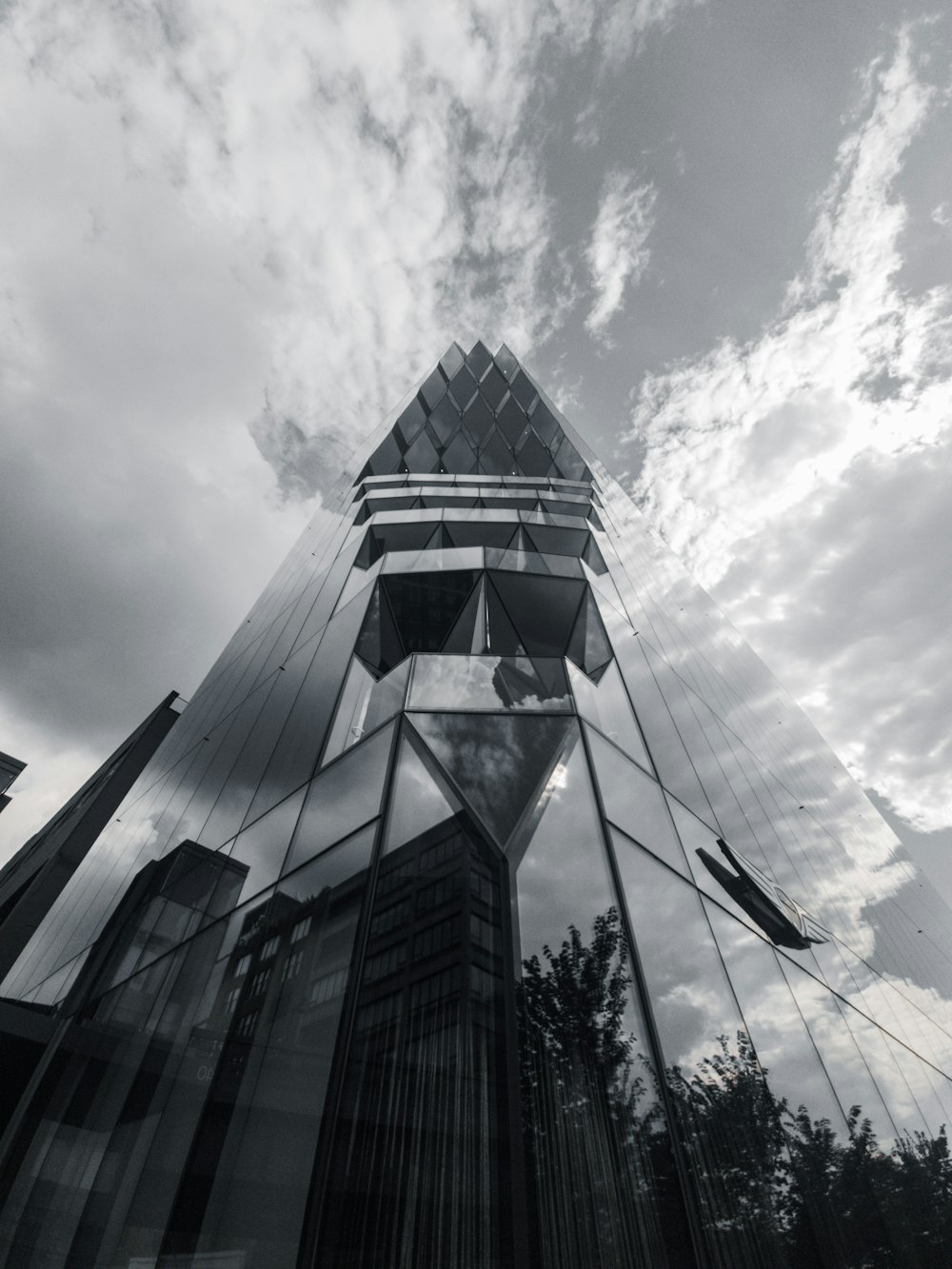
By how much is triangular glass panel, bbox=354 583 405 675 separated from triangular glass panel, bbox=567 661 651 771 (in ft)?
10.3

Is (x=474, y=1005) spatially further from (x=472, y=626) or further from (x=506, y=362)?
(x=506, y=362)

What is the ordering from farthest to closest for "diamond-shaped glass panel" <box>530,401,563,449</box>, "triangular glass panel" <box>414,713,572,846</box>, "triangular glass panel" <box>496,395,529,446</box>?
"diamond-shaped glass panel" <box>530,401,563,449</box> < "triangular glass panel" <box>496,395,529,446</box> < "triangular glass panel" <box>414,713,572,846</box>

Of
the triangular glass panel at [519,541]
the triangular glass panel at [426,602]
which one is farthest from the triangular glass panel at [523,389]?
the triangular glass panel at [426,602]

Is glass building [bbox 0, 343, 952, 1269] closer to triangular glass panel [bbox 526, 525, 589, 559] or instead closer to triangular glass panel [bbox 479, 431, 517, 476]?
triangular glass panel [bbox 526, 525, 589, 559]

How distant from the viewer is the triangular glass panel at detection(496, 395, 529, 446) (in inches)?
1050

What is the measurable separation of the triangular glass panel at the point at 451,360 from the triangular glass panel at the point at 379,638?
67.6ft

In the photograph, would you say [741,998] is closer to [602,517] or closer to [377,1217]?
[377,1217]

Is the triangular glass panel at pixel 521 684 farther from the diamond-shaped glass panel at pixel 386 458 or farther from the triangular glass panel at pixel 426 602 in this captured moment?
the diamond-shaped glass panel at pixel 386 458

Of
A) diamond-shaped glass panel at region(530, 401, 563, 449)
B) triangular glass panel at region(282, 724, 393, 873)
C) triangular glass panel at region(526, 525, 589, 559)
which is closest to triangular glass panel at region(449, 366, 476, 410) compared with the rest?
diamond-shaped glass panel at region(530, 401, 563, 449)

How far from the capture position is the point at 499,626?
12688 millimetres

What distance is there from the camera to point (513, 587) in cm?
1265

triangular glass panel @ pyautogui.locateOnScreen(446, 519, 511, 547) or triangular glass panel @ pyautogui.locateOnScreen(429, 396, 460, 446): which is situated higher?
triangular glass panel @ pyautogui.locateOnScreen(429, 396, 460, 446)

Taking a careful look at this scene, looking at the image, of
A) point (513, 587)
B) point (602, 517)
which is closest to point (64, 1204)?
point (513, 587)

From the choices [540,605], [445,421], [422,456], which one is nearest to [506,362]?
[445,421]
